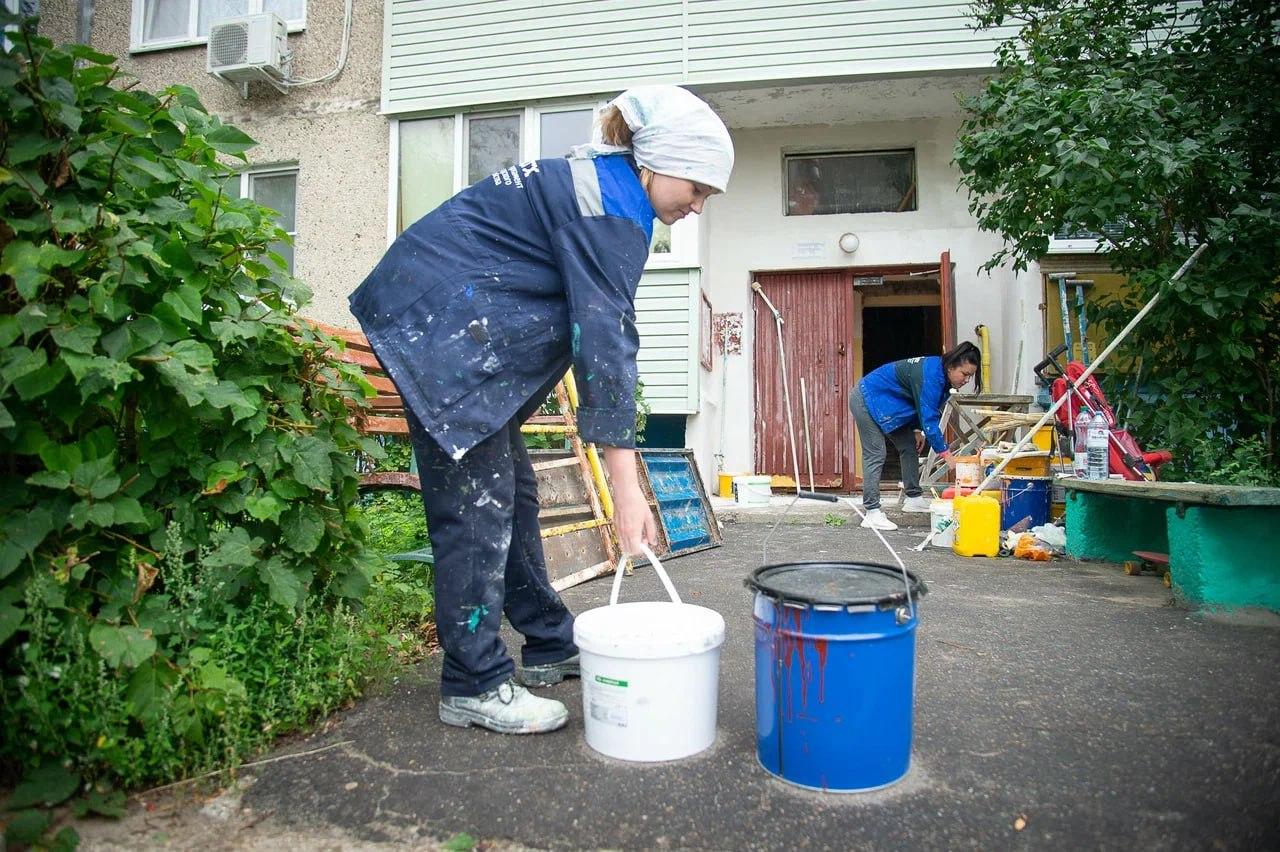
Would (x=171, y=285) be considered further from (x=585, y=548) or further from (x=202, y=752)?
(x=585, y=548)

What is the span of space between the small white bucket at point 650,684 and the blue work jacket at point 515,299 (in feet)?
1.67

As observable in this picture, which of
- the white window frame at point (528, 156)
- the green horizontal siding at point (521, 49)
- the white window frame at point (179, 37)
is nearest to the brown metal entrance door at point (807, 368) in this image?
the white window frame at point (528, 156)

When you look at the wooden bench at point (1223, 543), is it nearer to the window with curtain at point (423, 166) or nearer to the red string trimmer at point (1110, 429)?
the red string trimmer at point (1110, 429)

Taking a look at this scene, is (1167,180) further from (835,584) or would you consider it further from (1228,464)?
(835,584)

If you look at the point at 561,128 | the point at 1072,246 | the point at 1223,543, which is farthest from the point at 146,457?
the point at 1072,246

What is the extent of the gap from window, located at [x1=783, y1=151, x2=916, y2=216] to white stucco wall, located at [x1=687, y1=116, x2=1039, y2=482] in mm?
126

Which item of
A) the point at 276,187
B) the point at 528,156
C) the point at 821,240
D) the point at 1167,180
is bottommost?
the point at 1167,180

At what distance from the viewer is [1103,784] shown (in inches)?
72.1

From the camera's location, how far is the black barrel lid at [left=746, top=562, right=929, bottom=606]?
175cm

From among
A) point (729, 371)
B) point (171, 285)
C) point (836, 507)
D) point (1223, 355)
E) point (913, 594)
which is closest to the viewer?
point (913, 594)

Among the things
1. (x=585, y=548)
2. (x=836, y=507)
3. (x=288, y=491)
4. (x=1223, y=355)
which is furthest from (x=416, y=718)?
(x=836, y=507)

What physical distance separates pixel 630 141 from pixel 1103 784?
207cm

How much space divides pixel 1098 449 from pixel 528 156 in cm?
636

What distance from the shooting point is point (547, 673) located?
8.29ft
